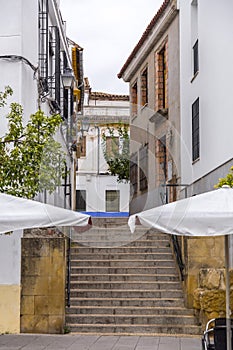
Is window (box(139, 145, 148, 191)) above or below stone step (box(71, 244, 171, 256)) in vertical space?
above

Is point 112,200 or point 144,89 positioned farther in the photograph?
point 144,89

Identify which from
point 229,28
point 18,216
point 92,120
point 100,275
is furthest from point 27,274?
point 92,120

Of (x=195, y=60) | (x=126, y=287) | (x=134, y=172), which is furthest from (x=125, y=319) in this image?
(x=134, y=172)

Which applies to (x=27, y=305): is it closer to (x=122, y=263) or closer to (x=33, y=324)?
(x=33, y=324)

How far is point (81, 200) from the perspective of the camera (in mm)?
25516

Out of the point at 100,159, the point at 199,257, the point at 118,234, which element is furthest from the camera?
the point at 100,159

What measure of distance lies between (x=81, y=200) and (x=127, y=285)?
11.7m

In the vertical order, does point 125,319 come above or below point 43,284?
below

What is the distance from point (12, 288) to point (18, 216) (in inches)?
175

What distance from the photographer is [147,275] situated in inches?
568

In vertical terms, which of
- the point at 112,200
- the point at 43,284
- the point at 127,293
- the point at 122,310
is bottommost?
the point at 122,310

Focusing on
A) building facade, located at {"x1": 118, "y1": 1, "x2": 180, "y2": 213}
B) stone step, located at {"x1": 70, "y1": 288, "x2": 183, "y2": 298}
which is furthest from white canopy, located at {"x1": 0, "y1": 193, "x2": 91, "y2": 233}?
building facade, located at {"x1": 118, "y1": 1, "x2": 180, "y2": 213}

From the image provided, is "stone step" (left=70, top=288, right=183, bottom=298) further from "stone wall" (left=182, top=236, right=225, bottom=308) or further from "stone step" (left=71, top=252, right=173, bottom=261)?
"stone step" (left=71, top=252, right=173, bottom=261)

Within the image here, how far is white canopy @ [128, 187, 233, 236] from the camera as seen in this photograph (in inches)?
287
